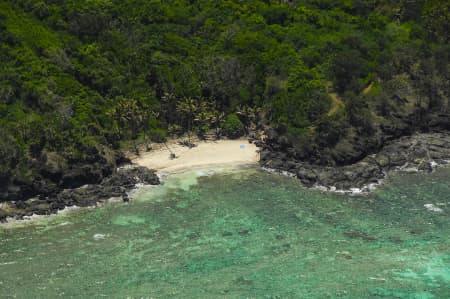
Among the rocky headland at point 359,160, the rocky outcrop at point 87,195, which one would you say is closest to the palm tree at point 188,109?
the rocky headland at point 359,160

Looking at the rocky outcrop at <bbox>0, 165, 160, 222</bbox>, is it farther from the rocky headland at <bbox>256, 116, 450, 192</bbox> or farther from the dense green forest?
the rocky headland at <bbox>256, 116, 450, 192</bbox>

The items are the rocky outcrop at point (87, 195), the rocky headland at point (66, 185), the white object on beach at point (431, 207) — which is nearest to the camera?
the rocky outcrop at point (87, 195)

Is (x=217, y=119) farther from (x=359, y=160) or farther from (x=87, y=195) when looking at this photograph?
(x=87, y=195)

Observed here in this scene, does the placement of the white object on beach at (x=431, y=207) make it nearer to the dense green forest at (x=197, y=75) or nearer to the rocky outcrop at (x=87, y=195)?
the dense green forest at (x=197, y=75)

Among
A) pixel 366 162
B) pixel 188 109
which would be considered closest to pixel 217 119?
pixel 188 109

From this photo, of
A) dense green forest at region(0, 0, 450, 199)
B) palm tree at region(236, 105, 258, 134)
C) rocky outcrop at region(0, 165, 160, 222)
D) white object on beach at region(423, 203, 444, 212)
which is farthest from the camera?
palm tree at region(236, 105, 258, 134)

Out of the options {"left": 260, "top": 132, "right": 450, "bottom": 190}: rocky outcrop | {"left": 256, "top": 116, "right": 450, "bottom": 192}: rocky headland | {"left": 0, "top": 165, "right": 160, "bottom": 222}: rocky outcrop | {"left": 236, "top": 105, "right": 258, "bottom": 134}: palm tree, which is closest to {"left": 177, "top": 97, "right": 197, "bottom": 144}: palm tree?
{"left": 236, "top": 105, "right": 258, "bottom": 134}: palm tree

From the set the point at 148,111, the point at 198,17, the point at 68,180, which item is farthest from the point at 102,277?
the point at 198,17
